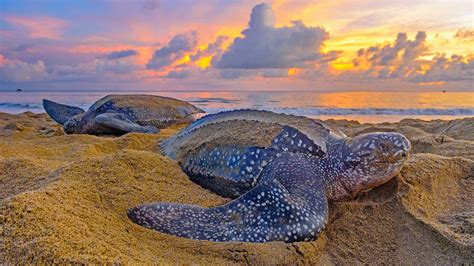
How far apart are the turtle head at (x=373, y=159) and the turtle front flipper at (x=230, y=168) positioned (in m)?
0.51

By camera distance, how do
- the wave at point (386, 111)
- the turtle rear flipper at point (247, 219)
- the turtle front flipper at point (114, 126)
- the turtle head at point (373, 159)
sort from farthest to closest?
the wave at point (386, 111) → the turtle front flipper at point (114, 126) → the turtle head at point (373, 159) → the turtle rear flipper at point (247, 219)

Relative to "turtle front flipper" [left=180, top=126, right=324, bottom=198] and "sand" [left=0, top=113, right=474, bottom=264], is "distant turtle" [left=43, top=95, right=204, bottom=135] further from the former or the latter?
"turtle front flipper" [left=180, top=126, right=324, bottom=198]

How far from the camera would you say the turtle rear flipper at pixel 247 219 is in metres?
1.74

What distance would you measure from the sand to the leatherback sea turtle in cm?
8

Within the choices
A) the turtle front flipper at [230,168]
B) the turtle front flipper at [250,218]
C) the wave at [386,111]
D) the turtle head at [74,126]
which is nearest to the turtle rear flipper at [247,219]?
the turtle front flipper at [250,218]

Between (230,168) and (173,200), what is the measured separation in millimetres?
446

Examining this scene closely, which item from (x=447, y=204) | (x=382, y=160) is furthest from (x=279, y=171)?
(x=447, y=204)

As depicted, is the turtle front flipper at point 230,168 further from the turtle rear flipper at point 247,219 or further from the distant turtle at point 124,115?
the distant turtle at point 124,115

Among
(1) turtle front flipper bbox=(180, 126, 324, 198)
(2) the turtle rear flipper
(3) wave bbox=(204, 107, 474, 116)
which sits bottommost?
(3) wave bbox=(204, 107, 474, 116)

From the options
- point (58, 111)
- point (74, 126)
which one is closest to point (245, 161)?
point (74, 126)

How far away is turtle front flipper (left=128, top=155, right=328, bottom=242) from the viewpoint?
1738 millimetres

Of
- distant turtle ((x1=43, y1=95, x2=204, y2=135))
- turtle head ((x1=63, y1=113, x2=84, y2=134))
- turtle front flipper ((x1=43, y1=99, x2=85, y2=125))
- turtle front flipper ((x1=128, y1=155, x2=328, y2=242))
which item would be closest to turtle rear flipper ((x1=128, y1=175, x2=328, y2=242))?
turtle front flipper ((x1=128, y1=155, x2=328, y2=242))

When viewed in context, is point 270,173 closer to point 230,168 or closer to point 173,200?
point 230,168

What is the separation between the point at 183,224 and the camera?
178 cm
